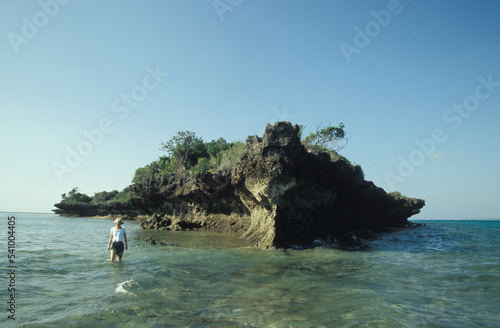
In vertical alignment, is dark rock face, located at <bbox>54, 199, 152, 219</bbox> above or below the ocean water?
below

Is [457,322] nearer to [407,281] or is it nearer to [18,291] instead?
[407,281]

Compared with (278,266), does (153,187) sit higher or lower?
higher

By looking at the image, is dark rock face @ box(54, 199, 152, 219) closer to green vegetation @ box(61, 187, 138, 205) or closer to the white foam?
green vegetation @ box(61, 187, 138, 205)

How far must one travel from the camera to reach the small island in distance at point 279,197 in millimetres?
14578

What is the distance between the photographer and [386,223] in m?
33.8

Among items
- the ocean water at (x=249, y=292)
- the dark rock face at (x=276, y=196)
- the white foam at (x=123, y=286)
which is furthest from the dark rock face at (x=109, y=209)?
the white foam at (x=123, y=286)

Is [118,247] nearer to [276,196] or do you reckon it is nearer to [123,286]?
[123,286]

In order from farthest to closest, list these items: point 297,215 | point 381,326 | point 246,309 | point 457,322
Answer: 1. point 297,215
2. point 246,309
3. point 457,322
4. point 381,326

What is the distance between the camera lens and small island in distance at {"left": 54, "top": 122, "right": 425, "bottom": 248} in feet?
47.8

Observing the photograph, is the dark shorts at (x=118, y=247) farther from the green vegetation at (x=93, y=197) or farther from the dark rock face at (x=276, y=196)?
the green vegetation at (x=93, y=197)

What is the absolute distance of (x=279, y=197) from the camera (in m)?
14.5

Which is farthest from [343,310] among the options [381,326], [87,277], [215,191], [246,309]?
[215,191]

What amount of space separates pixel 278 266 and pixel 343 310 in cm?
433

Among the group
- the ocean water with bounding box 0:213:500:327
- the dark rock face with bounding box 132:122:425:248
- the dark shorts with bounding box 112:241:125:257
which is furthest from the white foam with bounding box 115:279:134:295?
the dark rock face with bounding box 132:122:425:248
